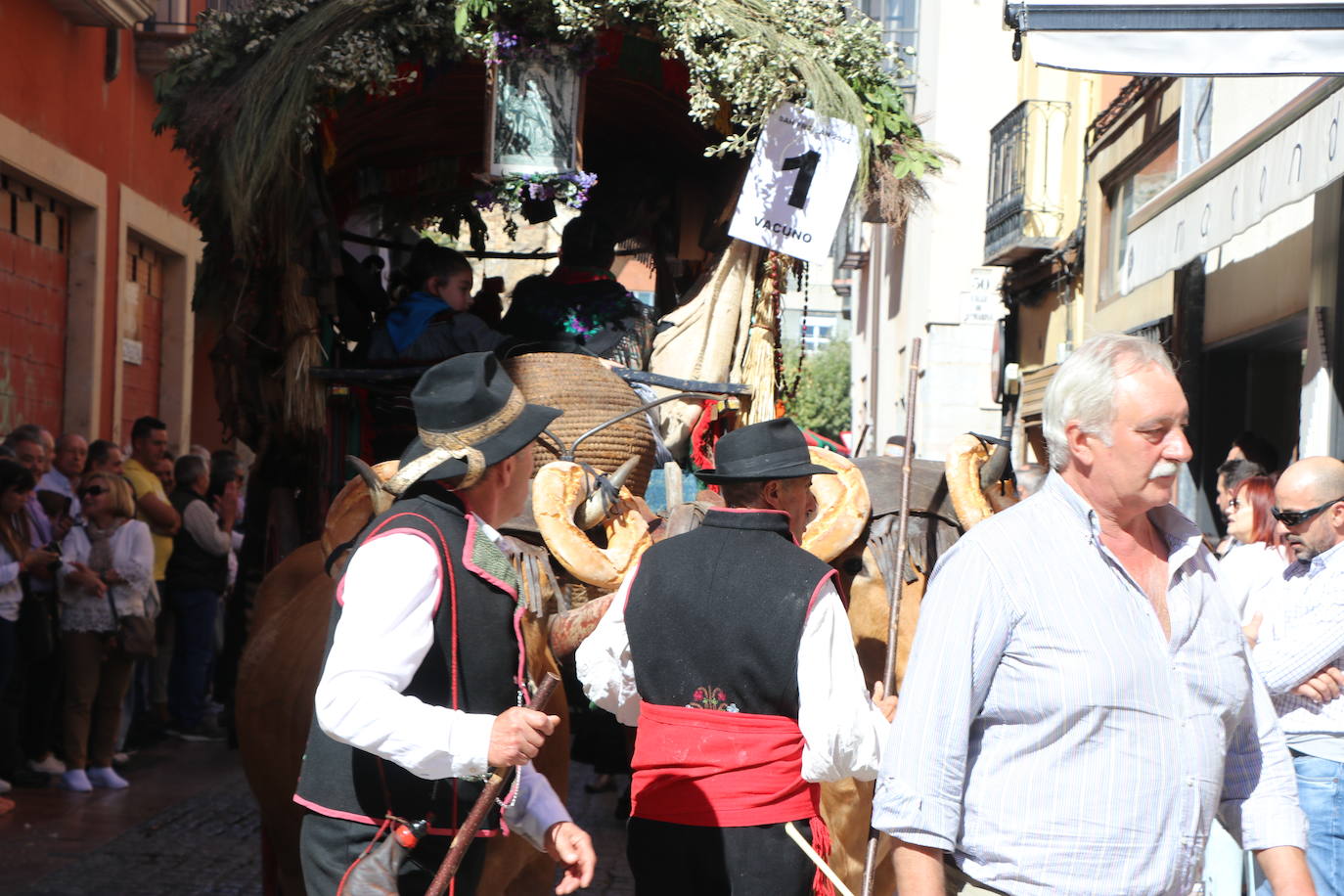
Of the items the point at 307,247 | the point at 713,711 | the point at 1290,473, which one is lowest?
the point at 713,711

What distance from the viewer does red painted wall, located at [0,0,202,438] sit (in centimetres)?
1162

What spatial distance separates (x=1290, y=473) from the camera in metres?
4.94

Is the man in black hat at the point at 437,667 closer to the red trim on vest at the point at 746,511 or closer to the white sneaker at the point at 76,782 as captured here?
the red trim on vest at the point at 746,511

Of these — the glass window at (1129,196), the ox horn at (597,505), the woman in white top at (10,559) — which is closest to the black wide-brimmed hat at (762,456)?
the ox horn at (597,505)

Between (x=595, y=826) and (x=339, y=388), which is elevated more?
(x=339, y=388)

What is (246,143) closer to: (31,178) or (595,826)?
(595,826)

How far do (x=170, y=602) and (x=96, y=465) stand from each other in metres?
1.42

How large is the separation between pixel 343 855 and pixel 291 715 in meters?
1.42

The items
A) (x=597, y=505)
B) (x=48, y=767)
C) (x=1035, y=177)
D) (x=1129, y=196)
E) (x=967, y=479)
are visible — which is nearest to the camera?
(x=597, y=505)

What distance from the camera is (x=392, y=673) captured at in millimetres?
2898

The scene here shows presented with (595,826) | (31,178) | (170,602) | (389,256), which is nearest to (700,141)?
(389,256)

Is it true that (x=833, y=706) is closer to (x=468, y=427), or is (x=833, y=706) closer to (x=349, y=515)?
(x=468, y=427)

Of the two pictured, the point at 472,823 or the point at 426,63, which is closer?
the point at 472,823

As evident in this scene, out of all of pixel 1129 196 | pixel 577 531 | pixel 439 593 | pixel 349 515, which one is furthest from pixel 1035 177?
pixel 439 593
